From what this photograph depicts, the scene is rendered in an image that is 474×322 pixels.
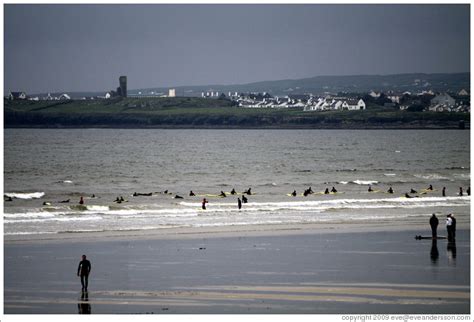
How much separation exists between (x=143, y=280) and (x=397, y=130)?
180m

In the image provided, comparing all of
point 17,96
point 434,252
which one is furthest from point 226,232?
point 17,96

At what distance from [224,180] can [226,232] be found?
148 feet

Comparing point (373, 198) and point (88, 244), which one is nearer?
point (88, 244)

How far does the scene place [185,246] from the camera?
94.0 feet

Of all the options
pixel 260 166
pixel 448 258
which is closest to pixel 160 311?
pixel 448 258

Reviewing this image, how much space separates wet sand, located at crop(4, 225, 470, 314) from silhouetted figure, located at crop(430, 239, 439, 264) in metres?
0.03

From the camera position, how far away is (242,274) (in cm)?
2267

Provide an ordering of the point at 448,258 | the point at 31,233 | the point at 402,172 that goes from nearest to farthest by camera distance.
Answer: the point at 448,258, the point at 31,233, the point at 402,172

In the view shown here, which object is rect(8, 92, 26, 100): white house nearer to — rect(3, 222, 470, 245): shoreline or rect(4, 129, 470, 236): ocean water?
rect(4, 129, 470, 236): ocean water

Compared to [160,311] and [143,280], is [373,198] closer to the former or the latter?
[143,280]

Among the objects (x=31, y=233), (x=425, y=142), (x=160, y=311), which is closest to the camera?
(x=160, y=311)

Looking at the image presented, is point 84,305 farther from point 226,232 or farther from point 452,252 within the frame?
point 226,232

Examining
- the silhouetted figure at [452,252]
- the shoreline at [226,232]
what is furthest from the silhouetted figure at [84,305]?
the shoreline at [226,232]

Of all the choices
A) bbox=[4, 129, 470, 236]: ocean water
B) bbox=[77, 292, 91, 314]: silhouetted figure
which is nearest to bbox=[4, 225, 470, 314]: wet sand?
bbox=[77, 292, 91, 314]: silhouetted figure
